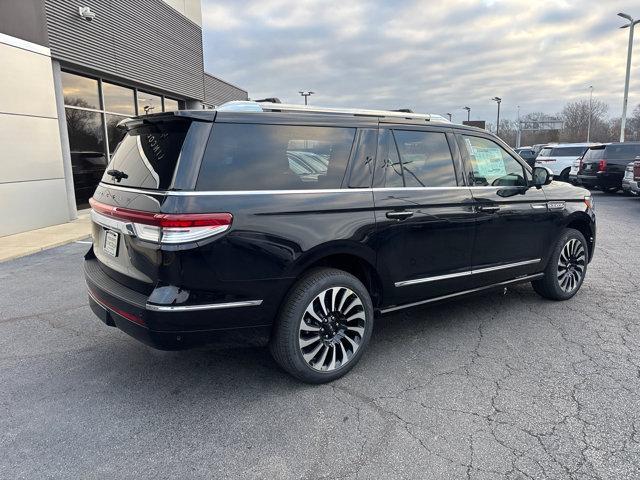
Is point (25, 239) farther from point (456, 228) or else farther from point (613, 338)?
point (613, 338)

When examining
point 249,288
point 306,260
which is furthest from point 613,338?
point 249,288

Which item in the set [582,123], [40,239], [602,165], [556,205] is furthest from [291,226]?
[582,123]

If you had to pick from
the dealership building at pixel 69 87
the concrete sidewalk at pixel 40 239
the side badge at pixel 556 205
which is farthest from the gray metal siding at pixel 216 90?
the side badge at pixel 556 205

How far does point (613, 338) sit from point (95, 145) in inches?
496

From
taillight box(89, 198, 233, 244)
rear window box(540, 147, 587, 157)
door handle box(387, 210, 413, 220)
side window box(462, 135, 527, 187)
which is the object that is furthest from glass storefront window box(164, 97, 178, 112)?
rear window box(540, 147, 587, 157)

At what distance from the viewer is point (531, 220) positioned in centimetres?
455

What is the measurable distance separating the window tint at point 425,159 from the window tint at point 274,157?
1.71 feet

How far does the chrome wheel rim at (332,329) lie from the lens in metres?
3.22

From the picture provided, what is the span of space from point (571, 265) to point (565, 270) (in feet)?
0.38

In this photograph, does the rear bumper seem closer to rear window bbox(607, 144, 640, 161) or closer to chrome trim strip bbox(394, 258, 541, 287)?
chrome trim strip bbox(394, 258, 541, 287)

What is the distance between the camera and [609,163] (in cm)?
1645

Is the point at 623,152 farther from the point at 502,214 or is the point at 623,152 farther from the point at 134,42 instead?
the point at 134,42

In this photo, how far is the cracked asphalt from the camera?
2514 millimetres

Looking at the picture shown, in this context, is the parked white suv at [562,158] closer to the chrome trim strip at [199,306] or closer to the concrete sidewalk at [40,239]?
the concrete sidewalk at [40,239]
